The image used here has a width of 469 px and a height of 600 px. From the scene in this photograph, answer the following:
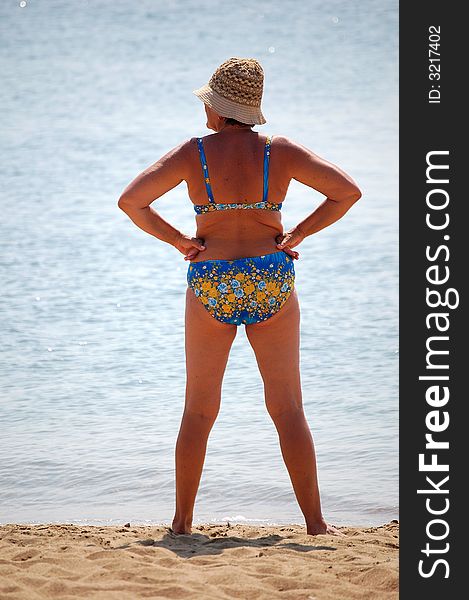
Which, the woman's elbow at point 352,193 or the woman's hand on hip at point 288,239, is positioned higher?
the woman's elbow at point 352,193

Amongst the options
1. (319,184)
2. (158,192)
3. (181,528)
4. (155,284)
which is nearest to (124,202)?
(158,192)

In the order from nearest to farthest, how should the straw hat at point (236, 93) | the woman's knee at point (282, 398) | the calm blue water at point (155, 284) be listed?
the straw hat at point (236, 93), the woman's knee at point (282, 398), the calm blue water at point (155, 284)

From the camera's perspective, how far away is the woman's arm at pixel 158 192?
4.29m

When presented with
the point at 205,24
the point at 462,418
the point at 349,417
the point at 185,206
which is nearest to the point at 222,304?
the point at 462,418

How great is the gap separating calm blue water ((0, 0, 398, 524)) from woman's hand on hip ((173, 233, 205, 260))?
1.38m

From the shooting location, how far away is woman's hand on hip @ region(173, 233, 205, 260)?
4.32 meters

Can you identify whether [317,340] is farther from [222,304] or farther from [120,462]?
[222,304]

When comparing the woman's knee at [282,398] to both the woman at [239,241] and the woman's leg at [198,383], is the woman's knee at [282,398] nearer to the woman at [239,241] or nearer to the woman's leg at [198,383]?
the woman at [239,241]

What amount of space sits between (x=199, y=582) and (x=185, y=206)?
9.19 m

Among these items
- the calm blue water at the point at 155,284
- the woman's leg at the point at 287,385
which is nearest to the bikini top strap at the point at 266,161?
the woman's leg at the point at 287,385

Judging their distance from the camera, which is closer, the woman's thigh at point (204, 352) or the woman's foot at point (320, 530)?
the woman's thigh at point (204, 352)

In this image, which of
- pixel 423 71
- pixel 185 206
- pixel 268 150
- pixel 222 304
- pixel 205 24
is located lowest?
pixel 222 304

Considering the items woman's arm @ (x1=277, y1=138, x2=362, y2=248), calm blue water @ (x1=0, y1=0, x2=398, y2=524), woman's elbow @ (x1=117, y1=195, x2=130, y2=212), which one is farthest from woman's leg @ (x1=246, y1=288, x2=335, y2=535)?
calm blue water @ (x1=0, y1=0, x2=398, y2=524)

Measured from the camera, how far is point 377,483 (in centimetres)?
Answer: 555
